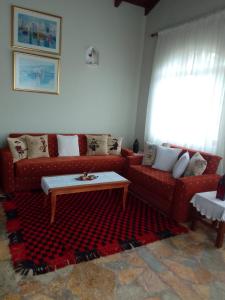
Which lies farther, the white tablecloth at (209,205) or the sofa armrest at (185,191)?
the sofa armrest at (185,191)

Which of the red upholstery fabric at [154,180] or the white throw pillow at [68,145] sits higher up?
the white throw pillow at [68,145]

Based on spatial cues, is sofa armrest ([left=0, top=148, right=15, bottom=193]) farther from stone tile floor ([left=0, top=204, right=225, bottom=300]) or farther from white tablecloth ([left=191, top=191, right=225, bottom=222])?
white tablecloth ([left=191, top=191, right=225, bottom=222])

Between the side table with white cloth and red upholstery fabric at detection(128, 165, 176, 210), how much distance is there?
1.12 feet

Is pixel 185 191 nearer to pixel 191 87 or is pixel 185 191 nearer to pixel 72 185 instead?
pixel 72 185

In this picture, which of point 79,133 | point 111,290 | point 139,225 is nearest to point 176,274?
point 111,290

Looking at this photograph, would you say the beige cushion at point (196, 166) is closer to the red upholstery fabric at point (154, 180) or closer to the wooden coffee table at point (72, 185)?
the red upholstery fabric at point (154, 180)

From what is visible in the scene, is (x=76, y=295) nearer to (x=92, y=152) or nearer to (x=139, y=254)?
(x=139, y=254)

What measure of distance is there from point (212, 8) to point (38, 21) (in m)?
2.61

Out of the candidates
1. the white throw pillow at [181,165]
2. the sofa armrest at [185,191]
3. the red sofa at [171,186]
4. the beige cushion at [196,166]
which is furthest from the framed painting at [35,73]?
the sofa armrest at [185,191]

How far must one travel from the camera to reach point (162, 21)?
13.7 feet

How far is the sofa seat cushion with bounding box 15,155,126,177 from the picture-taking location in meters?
3.25

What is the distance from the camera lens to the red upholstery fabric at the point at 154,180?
2922mm

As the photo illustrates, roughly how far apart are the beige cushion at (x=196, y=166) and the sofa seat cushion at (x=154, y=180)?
0.80ft

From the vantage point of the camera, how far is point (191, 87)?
3.58 m
